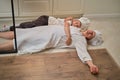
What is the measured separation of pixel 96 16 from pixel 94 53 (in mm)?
1099

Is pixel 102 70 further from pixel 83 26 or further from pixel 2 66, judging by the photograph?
Result: pixel 2 66

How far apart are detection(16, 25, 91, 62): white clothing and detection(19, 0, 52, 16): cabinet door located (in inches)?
28.8

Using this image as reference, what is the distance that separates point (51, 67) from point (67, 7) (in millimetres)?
1327

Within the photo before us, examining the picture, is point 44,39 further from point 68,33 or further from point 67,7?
point 67,7

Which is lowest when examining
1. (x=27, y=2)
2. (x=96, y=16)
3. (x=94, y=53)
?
(x=94, y=53)

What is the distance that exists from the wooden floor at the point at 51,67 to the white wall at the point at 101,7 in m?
1.09

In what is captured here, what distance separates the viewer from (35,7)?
314cm

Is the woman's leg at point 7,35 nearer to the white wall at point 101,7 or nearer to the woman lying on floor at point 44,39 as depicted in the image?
the woman lying on floor at point 44,39

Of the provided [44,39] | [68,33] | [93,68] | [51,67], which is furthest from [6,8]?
[93,68]

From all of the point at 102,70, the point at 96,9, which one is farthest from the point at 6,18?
the point at 102,70

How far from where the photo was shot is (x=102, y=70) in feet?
7.00

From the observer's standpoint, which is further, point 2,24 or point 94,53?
point 2,24

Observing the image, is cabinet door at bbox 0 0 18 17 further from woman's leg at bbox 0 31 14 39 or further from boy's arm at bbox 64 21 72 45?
boy's arm at bbox 64 21 72 45

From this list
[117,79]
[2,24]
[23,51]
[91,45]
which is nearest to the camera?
[117,79]
